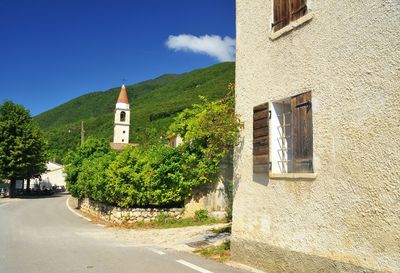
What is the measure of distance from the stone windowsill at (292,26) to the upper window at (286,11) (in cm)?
12

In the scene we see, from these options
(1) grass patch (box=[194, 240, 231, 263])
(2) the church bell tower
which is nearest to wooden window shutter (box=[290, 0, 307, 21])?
(1) grass patch (box=[194, 240, 231, 263])

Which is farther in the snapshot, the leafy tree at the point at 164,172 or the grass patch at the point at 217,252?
the leafy tree at the point at 164,172

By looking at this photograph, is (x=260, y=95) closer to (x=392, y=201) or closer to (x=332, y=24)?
(x=332, y=24)

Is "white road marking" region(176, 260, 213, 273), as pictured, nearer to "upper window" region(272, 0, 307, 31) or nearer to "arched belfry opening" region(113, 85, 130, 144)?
"upper window" region(272, 0, 307, 31)

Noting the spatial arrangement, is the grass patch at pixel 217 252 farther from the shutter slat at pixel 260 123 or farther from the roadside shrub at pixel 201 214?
the roadside shrub at pixel 201 214

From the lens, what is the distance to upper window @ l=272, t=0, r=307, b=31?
6.64 metres

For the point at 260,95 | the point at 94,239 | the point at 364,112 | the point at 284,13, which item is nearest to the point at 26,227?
the point at 94,239

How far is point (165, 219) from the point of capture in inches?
586

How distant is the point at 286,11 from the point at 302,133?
2.37 m

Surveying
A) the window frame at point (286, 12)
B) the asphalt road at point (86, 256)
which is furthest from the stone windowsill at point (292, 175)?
the window frame at point (286, 12)

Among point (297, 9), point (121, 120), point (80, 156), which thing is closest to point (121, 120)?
point (121, 120)

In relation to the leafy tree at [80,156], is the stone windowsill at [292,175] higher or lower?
lower

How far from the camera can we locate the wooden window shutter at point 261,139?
7.18m

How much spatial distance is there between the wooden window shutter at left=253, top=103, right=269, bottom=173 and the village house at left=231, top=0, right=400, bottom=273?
0.8 inches
